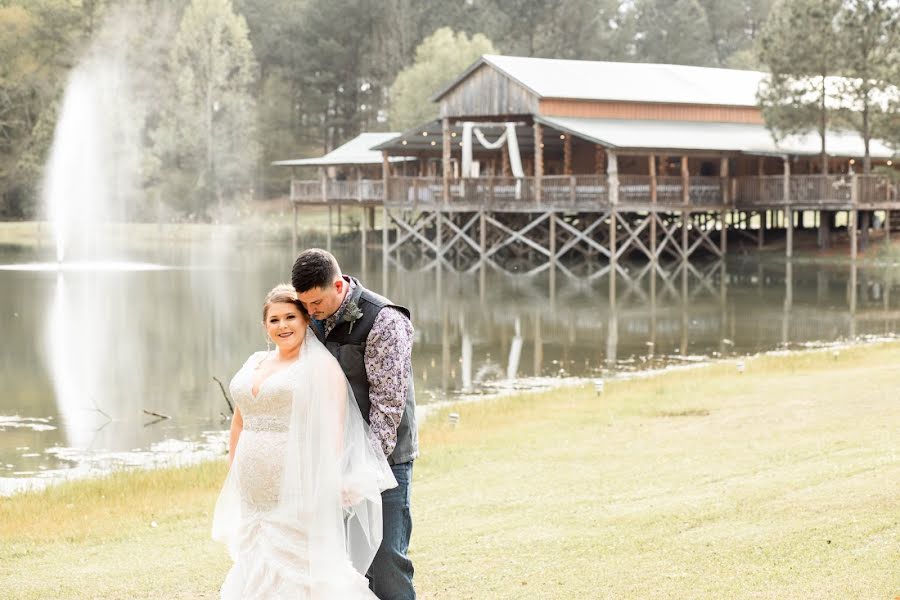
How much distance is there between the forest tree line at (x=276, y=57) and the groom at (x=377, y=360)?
3731cm

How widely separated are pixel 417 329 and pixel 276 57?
54.8m

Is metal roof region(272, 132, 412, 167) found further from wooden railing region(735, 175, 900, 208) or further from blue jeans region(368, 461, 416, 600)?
blue jeans region(368, 461, 416, 600)

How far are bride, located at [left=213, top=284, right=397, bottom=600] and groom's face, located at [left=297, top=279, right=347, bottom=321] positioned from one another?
0.17 ft

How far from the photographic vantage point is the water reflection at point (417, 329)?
1683 cm

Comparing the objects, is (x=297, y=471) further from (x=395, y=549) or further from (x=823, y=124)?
(x=823, y=124)

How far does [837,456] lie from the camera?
9.94 meters

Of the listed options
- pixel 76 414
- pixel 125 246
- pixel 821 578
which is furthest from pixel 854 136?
pixel 821 578

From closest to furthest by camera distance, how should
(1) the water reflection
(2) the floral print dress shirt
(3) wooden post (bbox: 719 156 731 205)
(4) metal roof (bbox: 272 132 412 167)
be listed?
(2) the floral print dress shirt
(1) the water reflection
(3) wooden post (bbox: 719 156 731 205)
(4) metal roof (bbox: 272 132 412 167)

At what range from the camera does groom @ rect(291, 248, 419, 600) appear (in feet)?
18.6

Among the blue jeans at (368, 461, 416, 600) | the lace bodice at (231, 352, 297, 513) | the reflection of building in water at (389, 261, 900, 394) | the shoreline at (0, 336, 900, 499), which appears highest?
the lace bodice at (231, 352, 297, 513)

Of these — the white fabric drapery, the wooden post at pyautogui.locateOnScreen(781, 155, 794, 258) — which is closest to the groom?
the wooden post at pyautogui.locateOnScreen(781, 155, 794, 258)

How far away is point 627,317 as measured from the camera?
2822 cm

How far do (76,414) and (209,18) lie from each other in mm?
51188

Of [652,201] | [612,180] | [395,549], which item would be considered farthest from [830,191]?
[395,549]
